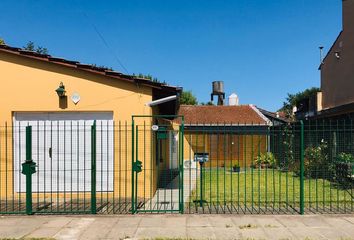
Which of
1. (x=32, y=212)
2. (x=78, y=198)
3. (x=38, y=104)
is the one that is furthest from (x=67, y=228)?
(x=38, y=104)

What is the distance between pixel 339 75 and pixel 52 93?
51.2ft

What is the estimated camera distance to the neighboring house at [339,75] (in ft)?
59.0

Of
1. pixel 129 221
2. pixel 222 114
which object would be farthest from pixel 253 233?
pixel 222 114

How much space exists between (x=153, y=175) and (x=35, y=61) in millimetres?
4631

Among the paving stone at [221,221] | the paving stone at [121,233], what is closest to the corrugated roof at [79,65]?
the paving stone at [221,221]

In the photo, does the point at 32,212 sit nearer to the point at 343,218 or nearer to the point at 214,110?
the point at 343,218

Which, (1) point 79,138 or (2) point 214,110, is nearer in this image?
(1) point 79,138

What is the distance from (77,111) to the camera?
10742 mm

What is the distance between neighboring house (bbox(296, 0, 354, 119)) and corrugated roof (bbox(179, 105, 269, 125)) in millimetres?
3655

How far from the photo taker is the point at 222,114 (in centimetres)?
2705

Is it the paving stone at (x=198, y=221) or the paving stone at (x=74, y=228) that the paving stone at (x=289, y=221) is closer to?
the paving stone at (x=198, y=221)

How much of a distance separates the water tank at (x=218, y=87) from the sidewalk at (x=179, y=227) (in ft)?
97.7

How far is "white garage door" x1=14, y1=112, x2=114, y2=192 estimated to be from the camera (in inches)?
422

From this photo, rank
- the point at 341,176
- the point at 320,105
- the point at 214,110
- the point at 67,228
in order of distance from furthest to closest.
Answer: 1. the point at 214,110
2. the point at 320,105
3. the point at 341,176
4. the point at 67,228
